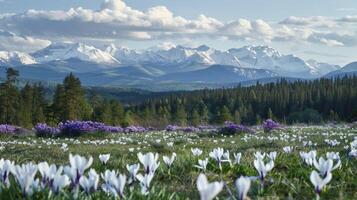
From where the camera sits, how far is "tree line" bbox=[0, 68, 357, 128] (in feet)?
223

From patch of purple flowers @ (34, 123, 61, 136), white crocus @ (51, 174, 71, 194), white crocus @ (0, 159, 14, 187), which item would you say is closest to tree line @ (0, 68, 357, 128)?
patch of purple flowers @ (34, 123, 61, 136)

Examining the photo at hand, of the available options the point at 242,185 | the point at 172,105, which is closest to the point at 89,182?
the point at 242,185

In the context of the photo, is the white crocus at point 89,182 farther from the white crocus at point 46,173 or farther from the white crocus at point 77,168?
the white crocus at point 46,173

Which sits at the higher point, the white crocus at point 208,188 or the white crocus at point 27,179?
the white crocus at point 208,188

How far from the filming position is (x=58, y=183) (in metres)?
3.80

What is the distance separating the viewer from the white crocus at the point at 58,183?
379 cm

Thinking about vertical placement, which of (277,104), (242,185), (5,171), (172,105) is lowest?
(172,105)

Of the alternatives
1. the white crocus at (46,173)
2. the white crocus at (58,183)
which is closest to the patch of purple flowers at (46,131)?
the white crocus at (46,173)

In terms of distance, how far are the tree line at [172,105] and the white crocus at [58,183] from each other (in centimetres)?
4961

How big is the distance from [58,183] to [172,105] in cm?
13846

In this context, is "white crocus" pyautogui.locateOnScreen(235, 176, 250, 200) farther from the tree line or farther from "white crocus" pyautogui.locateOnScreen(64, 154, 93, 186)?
the tree line

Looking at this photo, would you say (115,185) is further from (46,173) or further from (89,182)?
(46,173)

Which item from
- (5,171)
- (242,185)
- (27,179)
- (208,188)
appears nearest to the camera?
(208,188)

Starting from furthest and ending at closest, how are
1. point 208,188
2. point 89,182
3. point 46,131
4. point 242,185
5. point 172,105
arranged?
point 172,105
point 46,131
point 89,182
point 242,185
point 208,188
